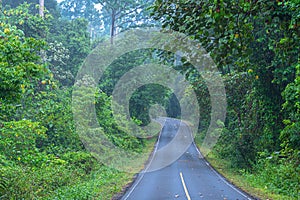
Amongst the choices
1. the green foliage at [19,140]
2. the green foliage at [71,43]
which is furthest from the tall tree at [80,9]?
the green foliage at [19,140]

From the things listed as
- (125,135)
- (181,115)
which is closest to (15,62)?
(125,135)

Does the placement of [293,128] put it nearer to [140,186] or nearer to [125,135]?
[140,186]

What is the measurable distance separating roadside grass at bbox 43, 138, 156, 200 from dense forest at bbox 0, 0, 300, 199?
0.05 m

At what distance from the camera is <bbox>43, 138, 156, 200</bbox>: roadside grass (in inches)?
464

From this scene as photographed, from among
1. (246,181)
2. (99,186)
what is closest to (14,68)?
(99,186)

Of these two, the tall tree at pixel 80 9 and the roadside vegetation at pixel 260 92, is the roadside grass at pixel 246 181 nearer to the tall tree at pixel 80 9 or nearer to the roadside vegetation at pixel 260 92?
the roadside vegetation at pixel 260 92

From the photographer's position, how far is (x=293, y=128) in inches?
530

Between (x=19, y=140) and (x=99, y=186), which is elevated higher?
(x=19, y=140)

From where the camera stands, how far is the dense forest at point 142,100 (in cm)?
627

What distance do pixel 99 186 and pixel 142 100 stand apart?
66.7 feet

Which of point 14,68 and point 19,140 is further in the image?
point 19,140

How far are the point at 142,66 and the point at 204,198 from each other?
21869 millimetres

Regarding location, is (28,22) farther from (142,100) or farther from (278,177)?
(278,177)

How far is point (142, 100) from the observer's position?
35.2m
